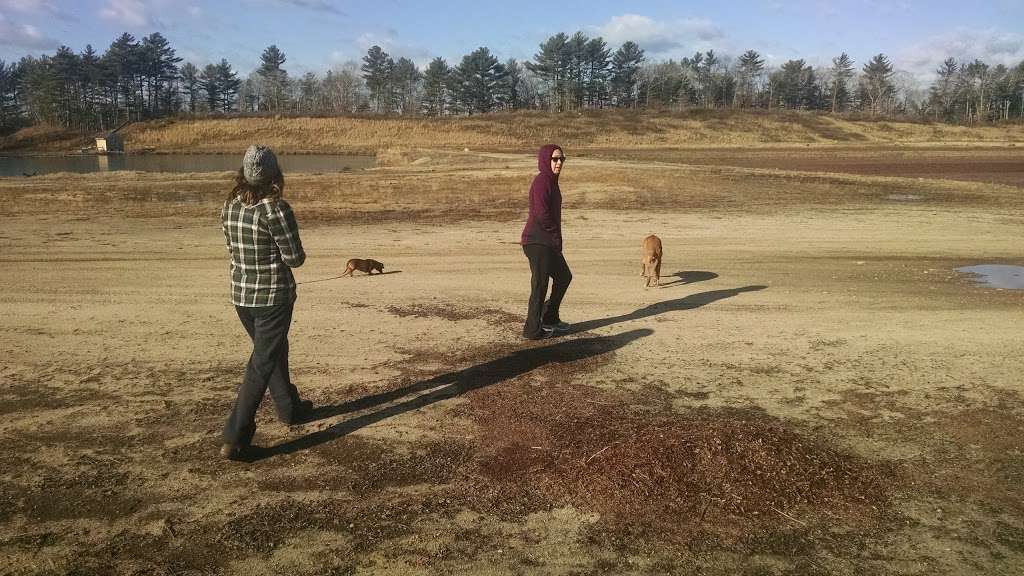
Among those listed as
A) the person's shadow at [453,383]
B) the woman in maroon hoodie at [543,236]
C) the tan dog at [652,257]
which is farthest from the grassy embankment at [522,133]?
the person's shadow at [453,383]

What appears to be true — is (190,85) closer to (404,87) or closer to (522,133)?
(404,87)

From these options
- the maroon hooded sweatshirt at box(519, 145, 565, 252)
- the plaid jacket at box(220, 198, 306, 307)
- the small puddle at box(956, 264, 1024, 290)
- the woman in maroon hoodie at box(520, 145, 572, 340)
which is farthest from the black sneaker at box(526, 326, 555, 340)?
the small puddle at box(956, 264, 1024, 290)

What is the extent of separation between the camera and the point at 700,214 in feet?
57.6

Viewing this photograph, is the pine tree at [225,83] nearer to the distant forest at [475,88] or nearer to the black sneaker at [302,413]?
the distant forest at [475,88]

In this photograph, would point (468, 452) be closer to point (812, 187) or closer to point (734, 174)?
point (812, 187)

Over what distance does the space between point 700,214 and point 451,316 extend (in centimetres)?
1126

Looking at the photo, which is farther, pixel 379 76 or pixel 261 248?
pixel 379 76

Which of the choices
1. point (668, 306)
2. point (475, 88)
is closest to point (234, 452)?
point (668, 306)

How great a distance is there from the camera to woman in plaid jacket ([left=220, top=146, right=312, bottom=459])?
414 centimetres

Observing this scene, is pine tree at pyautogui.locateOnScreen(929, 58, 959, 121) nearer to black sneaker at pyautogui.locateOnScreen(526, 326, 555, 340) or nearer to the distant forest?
the distant forest

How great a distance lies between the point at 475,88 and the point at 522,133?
98.0 ft

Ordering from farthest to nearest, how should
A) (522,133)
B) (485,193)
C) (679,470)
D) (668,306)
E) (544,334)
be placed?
(522,133), (485,193), (668,306), (544,334), (679,470)

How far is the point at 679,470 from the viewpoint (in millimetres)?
4062

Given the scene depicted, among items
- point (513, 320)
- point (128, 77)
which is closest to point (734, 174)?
point (513, 320)
